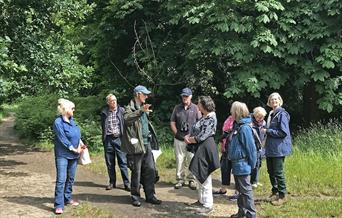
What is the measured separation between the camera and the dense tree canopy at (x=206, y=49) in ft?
37.0

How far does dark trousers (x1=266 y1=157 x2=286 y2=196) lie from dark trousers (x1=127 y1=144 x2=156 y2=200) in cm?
200

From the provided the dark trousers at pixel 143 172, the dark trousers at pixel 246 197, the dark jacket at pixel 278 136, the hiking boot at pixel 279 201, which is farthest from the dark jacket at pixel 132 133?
the hiking boot at pixel 279 201

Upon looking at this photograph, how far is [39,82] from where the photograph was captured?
11.5 metres

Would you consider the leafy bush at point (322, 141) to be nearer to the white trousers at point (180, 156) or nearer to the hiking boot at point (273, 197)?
the hiking boot at point (273, 197)

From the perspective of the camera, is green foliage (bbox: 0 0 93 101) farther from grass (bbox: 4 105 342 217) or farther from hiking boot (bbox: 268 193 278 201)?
hiking boot (bbox: 268 193 278 201)

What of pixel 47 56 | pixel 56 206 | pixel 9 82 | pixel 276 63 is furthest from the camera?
pixel 276 63

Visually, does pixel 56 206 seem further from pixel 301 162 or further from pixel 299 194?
pixel 301 162

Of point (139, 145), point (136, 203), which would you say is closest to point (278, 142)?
point (139, 145)

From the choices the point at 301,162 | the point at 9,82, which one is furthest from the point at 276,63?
the point at 9,82

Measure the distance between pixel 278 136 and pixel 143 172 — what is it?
2.34 meters

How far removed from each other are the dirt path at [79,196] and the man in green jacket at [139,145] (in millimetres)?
294

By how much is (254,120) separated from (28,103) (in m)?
15.7

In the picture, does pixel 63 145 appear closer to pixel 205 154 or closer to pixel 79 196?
pixel 79 196

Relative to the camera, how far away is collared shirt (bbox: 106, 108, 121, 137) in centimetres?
883
